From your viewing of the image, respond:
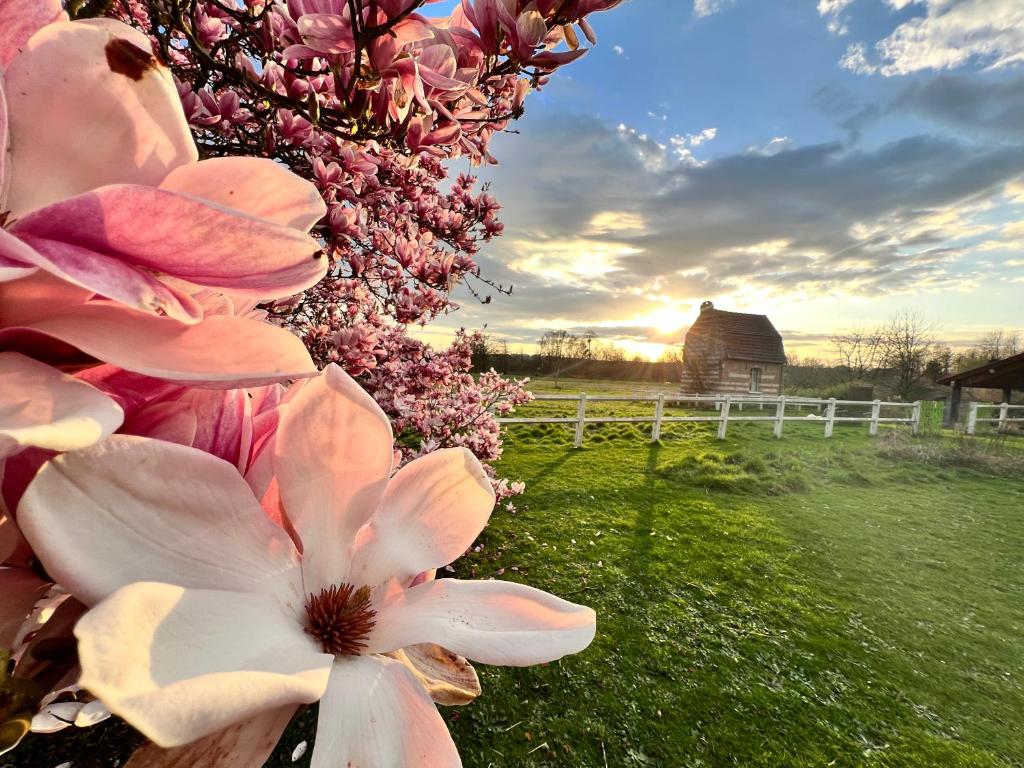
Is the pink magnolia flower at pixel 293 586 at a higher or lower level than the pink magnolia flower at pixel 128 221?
lower

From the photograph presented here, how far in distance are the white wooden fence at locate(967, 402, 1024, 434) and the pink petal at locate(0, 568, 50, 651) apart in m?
20.7

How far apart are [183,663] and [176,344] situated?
0.46 ft

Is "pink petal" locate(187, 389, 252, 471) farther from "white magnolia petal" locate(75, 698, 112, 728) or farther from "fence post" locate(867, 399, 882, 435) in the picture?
"fence post" locate(867, 399, 882, 435)

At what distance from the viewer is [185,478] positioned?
0.25 metres

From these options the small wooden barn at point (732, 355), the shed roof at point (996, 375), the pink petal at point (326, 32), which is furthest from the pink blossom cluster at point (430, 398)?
the small wooden barn at point (732, 355)

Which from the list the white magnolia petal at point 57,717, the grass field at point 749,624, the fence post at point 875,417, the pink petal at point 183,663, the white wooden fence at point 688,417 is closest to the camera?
the pink petal at point 183,663

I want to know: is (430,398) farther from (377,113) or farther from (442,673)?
(442,673)

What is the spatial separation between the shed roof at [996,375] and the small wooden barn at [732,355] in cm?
665

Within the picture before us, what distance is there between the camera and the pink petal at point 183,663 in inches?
7.1

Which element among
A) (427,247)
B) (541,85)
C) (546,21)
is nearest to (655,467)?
(427,247)

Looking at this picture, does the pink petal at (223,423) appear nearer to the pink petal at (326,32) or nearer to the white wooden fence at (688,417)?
the pink petal at (326,32)

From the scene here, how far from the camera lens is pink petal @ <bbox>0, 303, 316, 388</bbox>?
225mm

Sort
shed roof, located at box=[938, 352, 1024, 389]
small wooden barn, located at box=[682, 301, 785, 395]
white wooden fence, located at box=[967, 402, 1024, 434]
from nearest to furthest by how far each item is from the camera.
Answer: shed roof, located at box=[938, 352, 1024, 389] → white wooden fence, located at box=[967, 402, 1024, 434] → small wooden barn, located at box=[682, 301, 785, 395]

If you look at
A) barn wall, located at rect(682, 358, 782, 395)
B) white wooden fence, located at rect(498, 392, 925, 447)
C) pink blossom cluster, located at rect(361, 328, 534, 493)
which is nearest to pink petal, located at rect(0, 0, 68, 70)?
pink blossom cluster, located at rect(361, 328, 534, 493)
